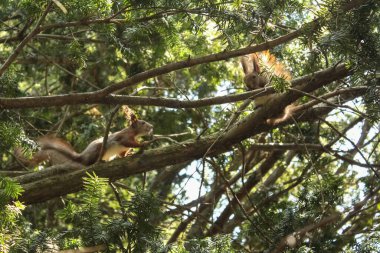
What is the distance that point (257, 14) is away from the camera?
11.5ft

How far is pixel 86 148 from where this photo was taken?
271 inches

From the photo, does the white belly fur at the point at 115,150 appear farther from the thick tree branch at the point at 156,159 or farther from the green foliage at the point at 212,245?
the green foliage at the point at 212,245

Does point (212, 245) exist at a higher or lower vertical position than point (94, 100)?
lower

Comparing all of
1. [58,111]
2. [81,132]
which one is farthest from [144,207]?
[58,111]

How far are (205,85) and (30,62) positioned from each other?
2296mm

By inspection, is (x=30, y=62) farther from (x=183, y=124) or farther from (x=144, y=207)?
(x=144, y=207)

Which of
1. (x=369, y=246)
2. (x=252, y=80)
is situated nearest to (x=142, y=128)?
(x=252, y=80)

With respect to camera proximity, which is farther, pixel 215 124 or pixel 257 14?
pixel 215 124

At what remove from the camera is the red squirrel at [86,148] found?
19.5ft

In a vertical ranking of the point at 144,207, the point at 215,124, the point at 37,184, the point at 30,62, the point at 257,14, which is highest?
the point at 30,62

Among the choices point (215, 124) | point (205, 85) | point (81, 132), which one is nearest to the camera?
point (215, 124)

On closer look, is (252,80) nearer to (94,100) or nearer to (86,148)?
(86,148)

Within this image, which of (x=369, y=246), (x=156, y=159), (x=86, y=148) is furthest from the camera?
(x=86, y=148)

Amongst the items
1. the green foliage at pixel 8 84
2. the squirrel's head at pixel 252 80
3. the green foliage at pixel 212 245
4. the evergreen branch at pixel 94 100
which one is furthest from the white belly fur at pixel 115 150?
the green foliage at pixel 212 245
